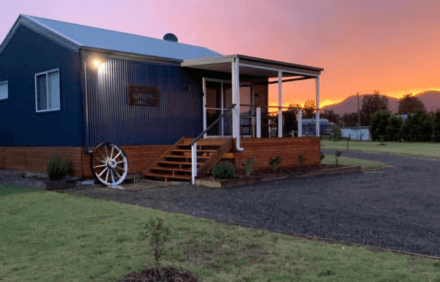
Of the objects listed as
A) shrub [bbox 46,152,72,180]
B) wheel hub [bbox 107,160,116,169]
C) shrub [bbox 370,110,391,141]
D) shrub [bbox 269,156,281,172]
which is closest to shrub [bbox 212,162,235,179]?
shrub [bbox 269,156,281,172]

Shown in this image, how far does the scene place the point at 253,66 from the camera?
13180mm

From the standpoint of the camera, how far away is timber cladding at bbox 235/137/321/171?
1318cm

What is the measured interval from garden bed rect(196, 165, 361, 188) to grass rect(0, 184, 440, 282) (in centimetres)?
426

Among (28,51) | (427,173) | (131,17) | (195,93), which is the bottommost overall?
(427,173)

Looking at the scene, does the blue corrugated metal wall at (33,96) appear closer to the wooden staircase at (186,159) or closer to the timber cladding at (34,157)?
the timber cladding at (34,157)

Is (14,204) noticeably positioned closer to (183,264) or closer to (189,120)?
(183,264)

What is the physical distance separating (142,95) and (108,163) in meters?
2.50

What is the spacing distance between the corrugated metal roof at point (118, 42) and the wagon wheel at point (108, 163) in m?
2.91

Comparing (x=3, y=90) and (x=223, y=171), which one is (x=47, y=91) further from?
(x=223, y=171)

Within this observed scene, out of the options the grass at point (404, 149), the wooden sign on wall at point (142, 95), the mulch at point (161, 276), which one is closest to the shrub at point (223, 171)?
the wooden sign on wall at point (142, 95)

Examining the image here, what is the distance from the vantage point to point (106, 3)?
13.5 metres

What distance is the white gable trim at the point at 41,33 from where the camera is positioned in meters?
12.0

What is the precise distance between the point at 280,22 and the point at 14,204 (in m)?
11.0

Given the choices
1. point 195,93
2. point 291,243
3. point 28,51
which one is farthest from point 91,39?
point 291,243
